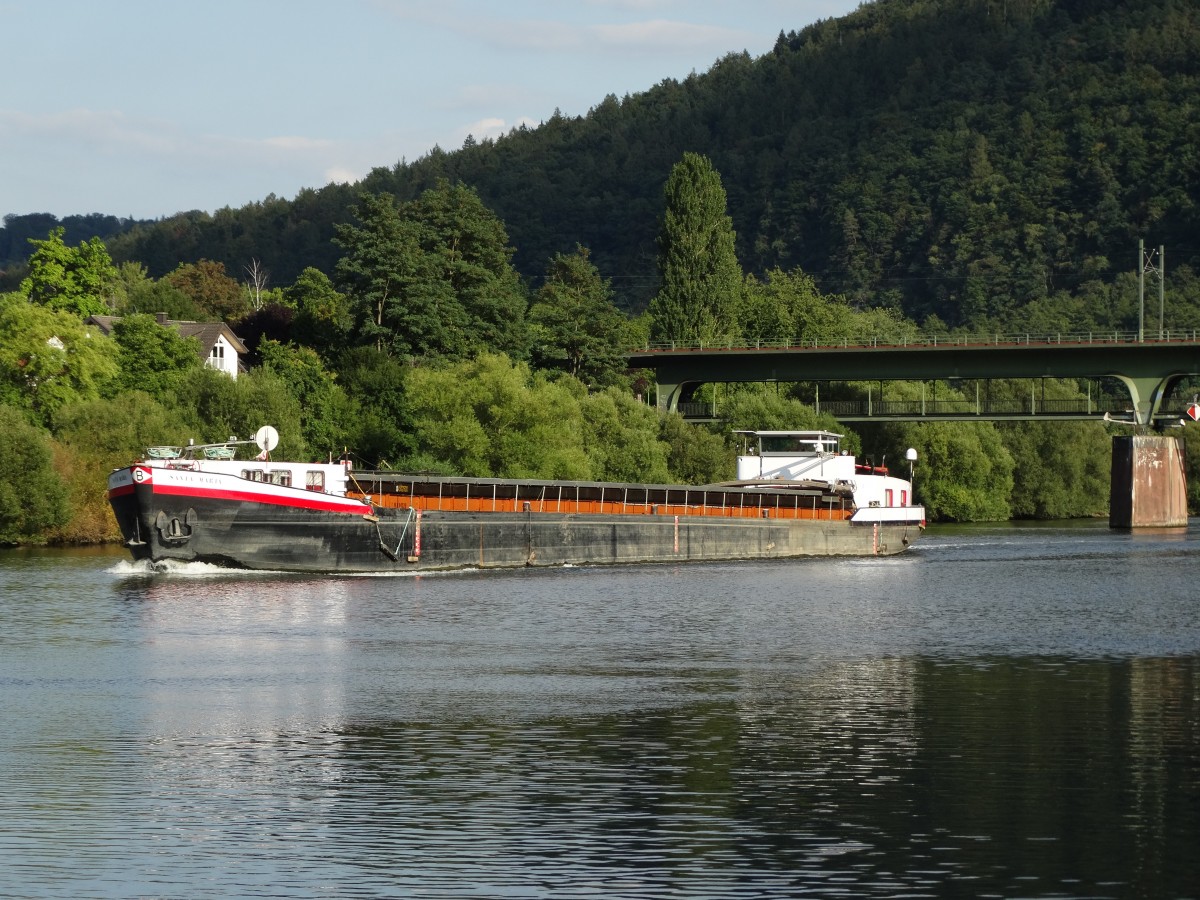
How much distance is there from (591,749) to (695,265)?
12494cm

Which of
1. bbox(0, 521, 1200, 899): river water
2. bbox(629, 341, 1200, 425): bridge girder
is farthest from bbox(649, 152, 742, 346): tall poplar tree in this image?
bbox(0, 521, 1200, 899): river water

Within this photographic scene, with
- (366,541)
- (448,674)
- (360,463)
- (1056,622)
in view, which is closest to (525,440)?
(360,463)

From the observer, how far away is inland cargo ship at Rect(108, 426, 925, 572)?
65.4 meters

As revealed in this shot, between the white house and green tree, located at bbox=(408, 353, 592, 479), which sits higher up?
the white house

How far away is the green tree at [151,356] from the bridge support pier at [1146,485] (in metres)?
68.7

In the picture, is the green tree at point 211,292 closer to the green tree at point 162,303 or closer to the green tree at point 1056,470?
the green tree at point 162,303

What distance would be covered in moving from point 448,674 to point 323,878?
1913 cm

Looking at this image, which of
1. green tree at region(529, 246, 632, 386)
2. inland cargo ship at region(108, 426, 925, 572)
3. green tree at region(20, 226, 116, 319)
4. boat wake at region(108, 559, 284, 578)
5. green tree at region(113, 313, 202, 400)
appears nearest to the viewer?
inland cargo ship at region(108, 426, 925, 572)

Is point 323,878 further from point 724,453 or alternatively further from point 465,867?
point 724,453

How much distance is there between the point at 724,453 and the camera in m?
126

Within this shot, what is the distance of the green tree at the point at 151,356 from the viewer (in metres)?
106

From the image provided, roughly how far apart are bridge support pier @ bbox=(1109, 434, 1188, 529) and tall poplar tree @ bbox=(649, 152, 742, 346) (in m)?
Result: 37.6

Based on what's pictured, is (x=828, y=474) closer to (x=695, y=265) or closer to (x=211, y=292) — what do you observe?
(x=695, y=265)

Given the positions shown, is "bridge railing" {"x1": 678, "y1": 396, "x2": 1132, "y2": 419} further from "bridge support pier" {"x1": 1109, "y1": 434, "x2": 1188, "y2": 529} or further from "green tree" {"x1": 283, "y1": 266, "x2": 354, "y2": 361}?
"green tree" {"x1": 283, "y1": 266, "x2": 354, "y2": 361}
